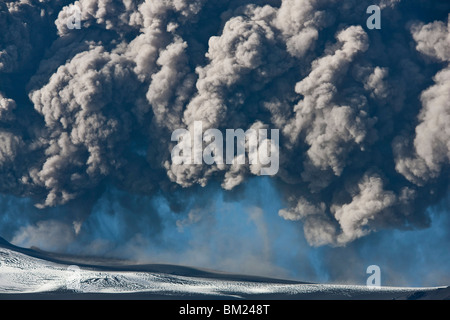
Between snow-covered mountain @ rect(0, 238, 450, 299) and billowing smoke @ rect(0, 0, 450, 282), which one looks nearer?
snow-covered mountain @ rect(0, 238, 450, 299)

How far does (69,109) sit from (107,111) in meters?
1.63

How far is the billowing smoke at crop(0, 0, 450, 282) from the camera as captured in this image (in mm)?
25000

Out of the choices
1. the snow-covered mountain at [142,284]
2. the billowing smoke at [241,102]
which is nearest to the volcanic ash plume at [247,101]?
the billowing smoke at [241,102]

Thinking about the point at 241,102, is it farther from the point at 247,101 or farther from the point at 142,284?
the point at 142,284

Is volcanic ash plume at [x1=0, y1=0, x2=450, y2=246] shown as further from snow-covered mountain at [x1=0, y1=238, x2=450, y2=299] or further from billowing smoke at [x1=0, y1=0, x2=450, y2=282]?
snow-covered mountain at [x1=0, y1=238, x2=450, y2=299]

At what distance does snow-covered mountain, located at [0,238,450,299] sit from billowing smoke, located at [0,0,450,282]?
2.82 metres

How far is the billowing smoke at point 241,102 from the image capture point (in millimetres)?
25000

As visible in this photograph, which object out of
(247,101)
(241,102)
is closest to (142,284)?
(241,102)

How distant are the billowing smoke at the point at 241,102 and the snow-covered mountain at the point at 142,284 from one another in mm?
2821

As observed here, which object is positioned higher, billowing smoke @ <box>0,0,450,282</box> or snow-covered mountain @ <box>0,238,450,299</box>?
billowing smoke @ <box>0,0,450,282</box>

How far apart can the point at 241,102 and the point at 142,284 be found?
8.68 m

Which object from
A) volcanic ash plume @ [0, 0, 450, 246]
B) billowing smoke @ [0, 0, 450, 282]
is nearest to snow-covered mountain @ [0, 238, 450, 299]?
billowing smoke @ [0, 0, 450, 282]

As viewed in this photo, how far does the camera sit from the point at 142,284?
23016 mm

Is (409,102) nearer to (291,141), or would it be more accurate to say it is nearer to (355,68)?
(355,68)
